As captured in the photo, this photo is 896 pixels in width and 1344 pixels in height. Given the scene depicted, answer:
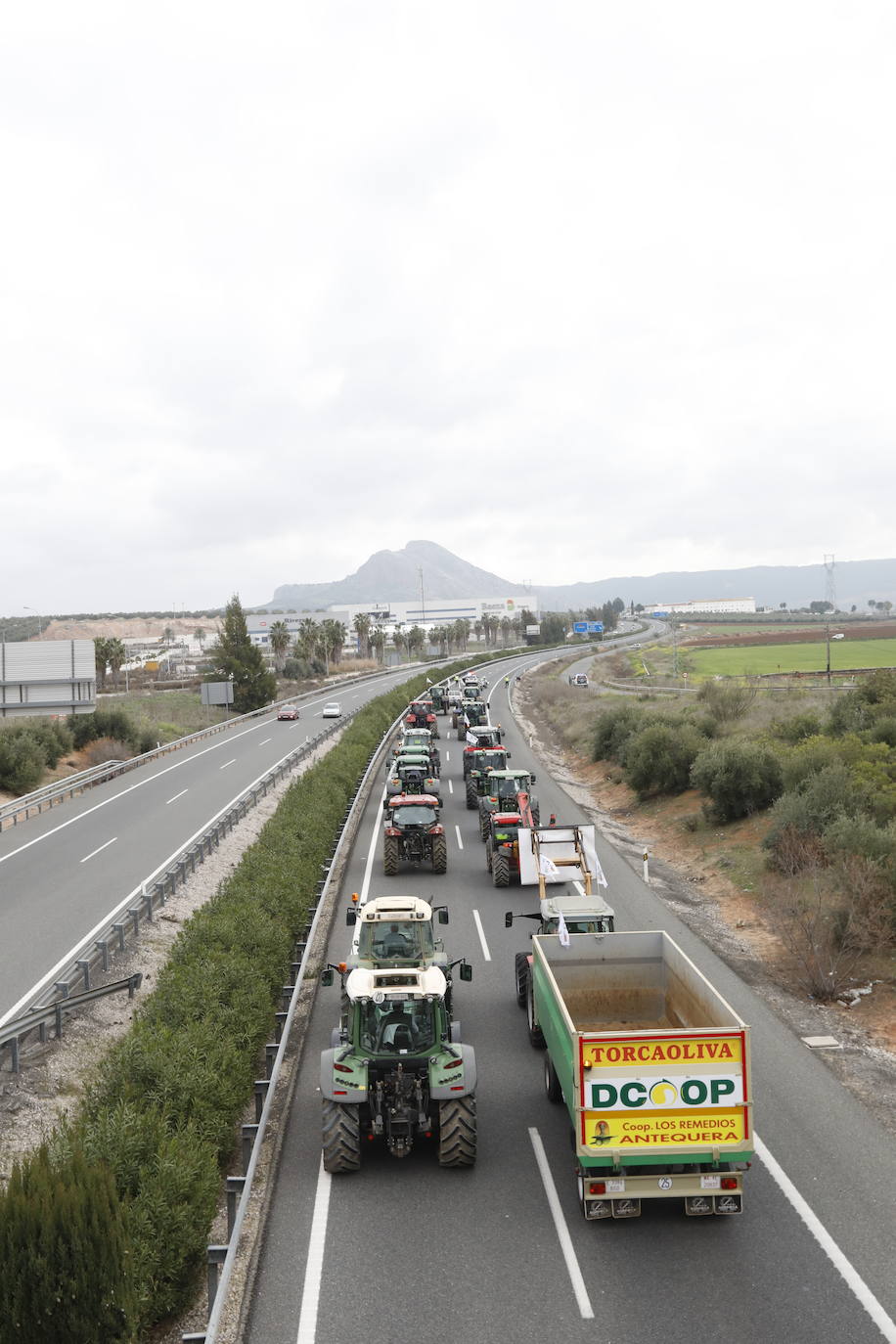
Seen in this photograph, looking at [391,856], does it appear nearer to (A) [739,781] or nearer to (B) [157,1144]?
(A) [739,781]

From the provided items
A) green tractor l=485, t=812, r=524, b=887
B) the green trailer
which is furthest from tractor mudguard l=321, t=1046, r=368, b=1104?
green tractor l=485, t=812, r=524, b=887

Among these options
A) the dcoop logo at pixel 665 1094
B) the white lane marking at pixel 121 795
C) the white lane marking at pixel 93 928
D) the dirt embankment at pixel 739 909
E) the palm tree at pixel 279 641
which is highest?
the palm tree at pixel 279 641

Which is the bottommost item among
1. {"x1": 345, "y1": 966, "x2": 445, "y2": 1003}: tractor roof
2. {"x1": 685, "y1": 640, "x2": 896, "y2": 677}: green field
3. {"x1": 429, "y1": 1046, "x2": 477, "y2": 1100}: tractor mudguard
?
{"x1": 429, "y1": 1046, "x2": 477, "y2": 1100}: tractor mudguard

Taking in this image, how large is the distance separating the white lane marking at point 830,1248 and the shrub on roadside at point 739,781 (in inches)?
716

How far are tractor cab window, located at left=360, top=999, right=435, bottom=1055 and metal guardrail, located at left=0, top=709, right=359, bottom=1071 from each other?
521cm

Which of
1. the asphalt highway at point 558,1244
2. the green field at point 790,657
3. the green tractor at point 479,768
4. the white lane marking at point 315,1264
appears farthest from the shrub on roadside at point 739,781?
the green field at point 790,657

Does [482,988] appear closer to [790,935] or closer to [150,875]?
[790,935]

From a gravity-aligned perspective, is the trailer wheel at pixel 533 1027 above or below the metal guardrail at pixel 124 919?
below

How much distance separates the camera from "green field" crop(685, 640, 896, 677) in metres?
97.1

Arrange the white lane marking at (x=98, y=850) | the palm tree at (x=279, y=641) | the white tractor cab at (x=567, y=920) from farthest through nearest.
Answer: the palm tree at (x=279, y=641), the white lane marking at (x=98, y=850), the white tractor cab at (x=567, y=920)

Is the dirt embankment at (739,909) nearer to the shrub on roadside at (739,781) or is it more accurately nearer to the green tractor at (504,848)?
the shrub on roadside at (739,781)

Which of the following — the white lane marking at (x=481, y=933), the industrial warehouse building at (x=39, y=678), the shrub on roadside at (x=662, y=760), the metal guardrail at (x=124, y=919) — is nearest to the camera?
the metal guardrail at (x=124, y=919)

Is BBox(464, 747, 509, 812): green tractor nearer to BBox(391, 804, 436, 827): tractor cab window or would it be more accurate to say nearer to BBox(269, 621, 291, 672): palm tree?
BBox(391, 804, 436, 827): tractor cab window

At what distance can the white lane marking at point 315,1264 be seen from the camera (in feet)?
27.8
